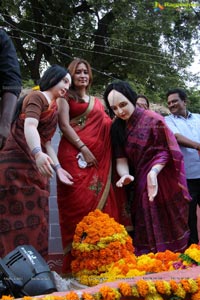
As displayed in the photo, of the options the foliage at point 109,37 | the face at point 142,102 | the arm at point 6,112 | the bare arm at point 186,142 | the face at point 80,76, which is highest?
the foliage at point 109,37

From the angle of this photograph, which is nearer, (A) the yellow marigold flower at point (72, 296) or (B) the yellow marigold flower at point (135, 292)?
(A) the yellow marigold flower at point (72, 296)

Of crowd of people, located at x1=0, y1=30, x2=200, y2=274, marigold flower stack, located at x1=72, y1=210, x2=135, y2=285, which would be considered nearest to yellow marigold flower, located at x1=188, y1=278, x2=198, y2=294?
marigold flower stack, located at x1=72, y1=210, x2=135, y2=285

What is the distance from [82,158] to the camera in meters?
2.75

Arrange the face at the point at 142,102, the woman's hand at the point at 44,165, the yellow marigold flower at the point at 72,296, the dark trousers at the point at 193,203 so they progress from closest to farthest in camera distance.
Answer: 1. the yellow marigold flower at the point at 72,296
2. the woman's hand at the point at 44,165
3. the dark trousers at the point at 193,203
4. the face at the point at 142,102

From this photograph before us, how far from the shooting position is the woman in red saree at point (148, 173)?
2717mm

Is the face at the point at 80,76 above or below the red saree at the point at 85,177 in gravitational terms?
above

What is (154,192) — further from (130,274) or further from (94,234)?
(130,274)

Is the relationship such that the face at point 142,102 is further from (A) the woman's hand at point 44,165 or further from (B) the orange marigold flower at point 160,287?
(B) the orange marigold flower at point 160,287

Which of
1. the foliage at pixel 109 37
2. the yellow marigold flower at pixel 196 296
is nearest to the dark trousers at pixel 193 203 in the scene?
the yellow marigold flower at pixel 196 296

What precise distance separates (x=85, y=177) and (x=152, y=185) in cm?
45

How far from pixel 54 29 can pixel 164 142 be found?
6864 millimetres

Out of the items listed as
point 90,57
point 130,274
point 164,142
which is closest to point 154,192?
point 164,142

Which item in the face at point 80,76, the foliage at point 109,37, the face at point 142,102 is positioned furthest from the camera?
the foliage at point 109,37

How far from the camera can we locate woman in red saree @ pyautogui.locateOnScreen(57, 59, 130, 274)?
8.87ft
